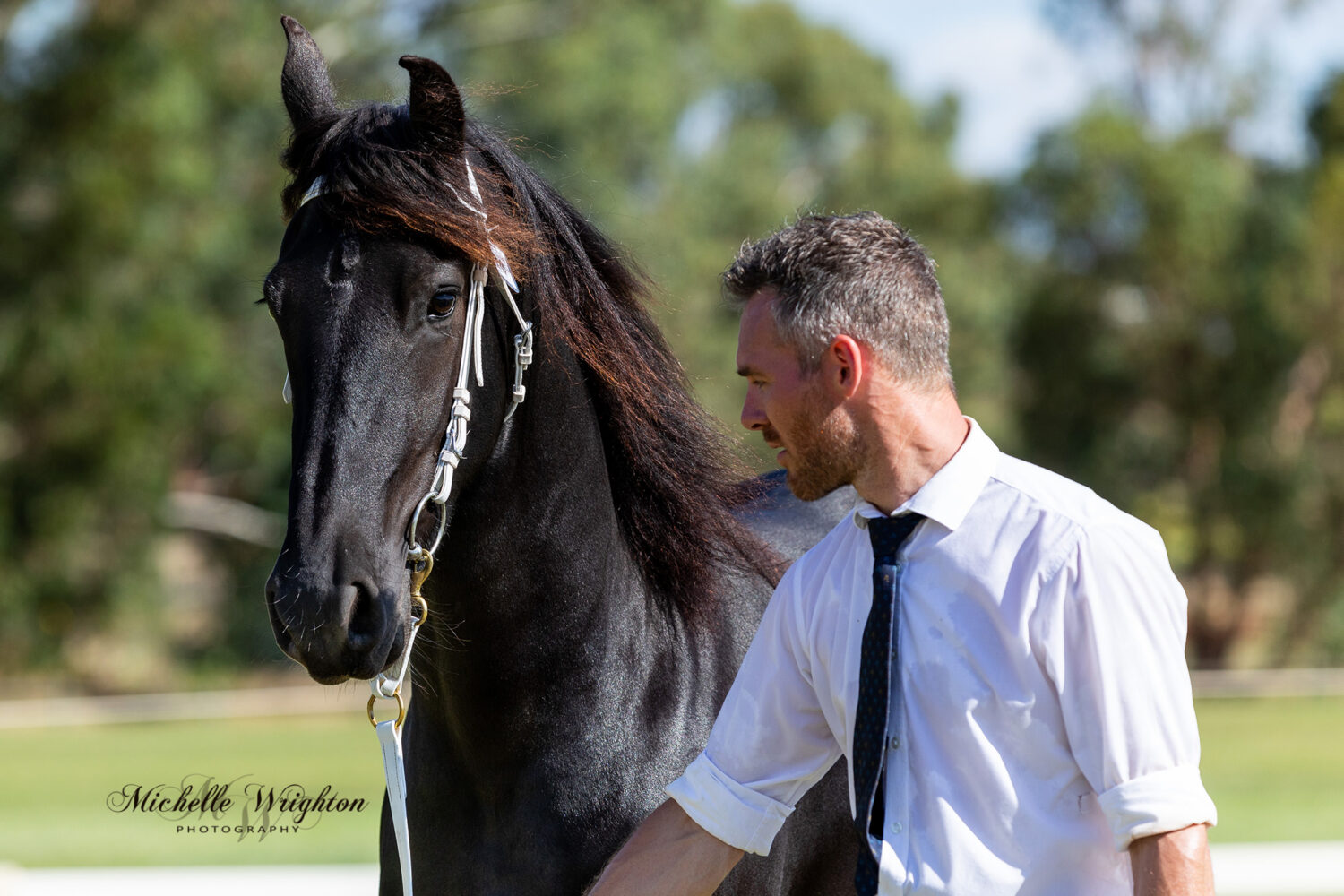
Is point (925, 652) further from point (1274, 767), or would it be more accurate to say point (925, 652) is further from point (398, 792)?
point (1274, 767)

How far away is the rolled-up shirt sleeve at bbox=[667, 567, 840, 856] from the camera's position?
7.22ft

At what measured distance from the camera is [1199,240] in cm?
2088

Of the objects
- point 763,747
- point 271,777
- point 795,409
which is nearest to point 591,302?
point 795,409

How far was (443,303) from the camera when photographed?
89.4 inches

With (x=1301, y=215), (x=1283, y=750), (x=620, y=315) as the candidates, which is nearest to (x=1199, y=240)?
(x=1301, y=215)

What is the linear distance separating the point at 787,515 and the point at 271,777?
906 cm

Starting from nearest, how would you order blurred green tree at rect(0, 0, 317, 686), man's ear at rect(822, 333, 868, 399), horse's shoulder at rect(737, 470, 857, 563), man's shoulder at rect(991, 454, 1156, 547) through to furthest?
1. man's shoulder at rect(991, 454, 1156, 547)
2. man's ear at rect(822, 333, 868, 399)
3. horse's shoulder at rect(737, 470, 857, 563)
4. blurred green tree at rect(0, 0, 317, 686)

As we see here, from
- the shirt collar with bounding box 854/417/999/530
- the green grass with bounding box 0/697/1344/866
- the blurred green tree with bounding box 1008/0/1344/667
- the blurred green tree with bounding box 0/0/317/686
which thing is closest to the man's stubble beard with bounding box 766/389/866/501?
the shirt collar with bounding box 854/417/999/530

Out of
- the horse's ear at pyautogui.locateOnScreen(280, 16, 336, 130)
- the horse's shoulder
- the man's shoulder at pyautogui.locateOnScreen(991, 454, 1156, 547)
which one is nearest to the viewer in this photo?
the man's shoulder at pyautogui.locateOnScreen(991, 454, 1156, 547)

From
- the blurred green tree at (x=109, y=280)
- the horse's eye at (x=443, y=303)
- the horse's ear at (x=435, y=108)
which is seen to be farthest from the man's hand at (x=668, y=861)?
the blurred green tree at (x=109, y=280)

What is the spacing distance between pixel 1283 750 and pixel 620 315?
12431 millimetres

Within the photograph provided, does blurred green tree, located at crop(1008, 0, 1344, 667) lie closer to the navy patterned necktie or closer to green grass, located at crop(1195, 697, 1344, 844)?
green grass, located at crop(1195, 697, 1344, 844)

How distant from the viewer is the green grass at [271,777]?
8.91m

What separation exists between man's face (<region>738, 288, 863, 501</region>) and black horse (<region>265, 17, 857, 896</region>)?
51 centimetres
